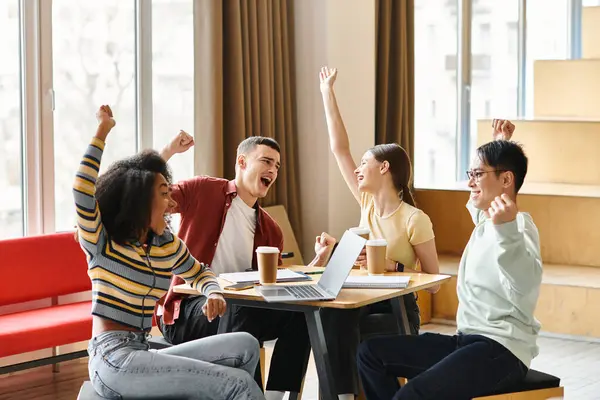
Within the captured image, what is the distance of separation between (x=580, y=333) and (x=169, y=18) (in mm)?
2687

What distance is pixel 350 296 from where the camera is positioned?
9.93 feet

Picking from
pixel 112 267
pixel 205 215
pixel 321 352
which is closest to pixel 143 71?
pixel 205 215

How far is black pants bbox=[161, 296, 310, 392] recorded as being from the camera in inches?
135

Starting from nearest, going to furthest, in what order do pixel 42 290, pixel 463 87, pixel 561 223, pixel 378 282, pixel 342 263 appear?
pixel 342 263 → pixel 378 282 → pixel 42 290 → pixel 561 223 → pixel 463 87

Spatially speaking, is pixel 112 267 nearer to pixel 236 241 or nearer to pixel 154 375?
pixel 154 375

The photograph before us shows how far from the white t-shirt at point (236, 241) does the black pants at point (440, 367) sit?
0.80 meters

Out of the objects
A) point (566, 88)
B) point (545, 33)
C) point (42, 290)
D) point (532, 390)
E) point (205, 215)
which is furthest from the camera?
point (545, 33)

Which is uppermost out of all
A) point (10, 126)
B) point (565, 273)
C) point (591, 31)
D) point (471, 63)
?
point (591, 31)

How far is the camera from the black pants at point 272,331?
11.2 feet

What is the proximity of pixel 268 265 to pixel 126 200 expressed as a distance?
0.65m

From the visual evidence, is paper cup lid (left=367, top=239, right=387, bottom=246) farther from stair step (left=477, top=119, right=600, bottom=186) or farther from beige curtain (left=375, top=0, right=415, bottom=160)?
stair step (left=477, top=119, right=600, bottom=186)

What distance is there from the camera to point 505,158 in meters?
2.96

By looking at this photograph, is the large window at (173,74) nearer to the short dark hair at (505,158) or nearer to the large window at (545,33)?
the short dark hair at (505,158)

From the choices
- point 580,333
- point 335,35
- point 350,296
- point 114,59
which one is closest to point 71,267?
point 114,59
